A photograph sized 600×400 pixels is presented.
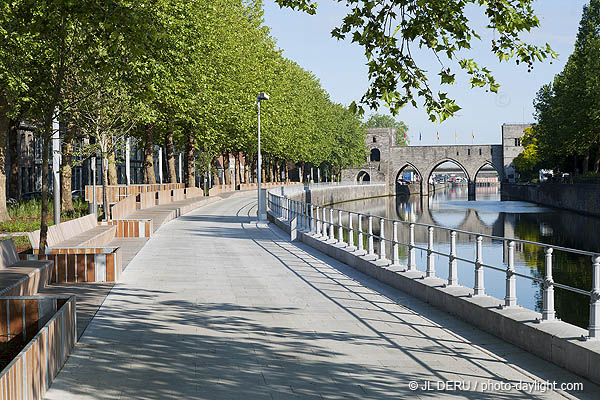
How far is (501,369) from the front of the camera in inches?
304

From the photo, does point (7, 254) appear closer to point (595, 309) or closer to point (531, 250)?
point (595, 309)

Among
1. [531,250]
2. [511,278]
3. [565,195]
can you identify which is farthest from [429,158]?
[511,278]

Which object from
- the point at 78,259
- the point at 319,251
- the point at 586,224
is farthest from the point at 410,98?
the point at 586,224

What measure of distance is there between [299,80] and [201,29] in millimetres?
41555

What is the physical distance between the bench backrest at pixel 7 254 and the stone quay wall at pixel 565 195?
44.7 m

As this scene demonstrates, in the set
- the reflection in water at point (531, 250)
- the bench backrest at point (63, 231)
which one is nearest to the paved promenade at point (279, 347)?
the bench backrest at point (63, 231)

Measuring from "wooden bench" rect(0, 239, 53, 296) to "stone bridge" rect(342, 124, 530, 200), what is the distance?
331 ft

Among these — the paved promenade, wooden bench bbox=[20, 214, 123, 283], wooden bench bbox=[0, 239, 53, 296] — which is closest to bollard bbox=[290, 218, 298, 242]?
the paved promenade

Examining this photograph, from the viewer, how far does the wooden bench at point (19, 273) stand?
9961mm

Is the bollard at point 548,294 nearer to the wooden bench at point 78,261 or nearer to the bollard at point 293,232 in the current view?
the wooden bench at point 78,261

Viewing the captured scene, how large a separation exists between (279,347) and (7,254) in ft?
19.0

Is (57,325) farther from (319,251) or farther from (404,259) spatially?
(404,259)

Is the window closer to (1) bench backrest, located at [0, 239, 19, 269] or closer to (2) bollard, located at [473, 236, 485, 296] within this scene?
(1) bench backrest, located at [0, 239, 19, 269]

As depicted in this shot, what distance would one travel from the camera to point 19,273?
1109cm
